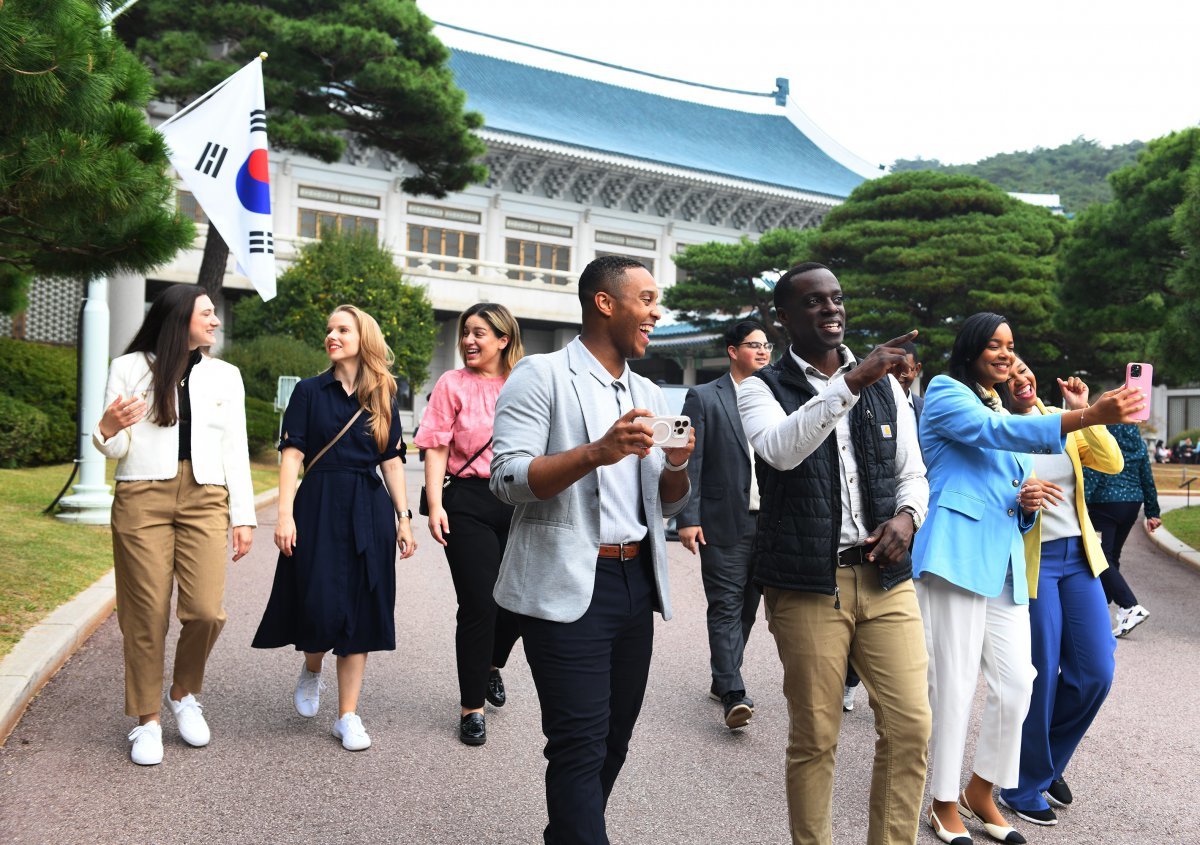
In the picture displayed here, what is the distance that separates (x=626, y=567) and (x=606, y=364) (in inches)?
22.2

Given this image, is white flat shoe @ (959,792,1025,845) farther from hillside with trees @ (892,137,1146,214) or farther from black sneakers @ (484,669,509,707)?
hillside with trees @ (892,137,1146,214)

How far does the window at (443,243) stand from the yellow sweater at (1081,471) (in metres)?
31.0

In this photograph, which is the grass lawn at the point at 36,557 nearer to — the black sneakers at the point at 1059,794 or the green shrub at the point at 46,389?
the green shrub at the point at 46,389

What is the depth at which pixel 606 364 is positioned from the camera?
3.09m

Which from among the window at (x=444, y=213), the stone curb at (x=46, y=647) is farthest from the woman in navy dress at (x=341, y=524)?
the window at (x=444, y=213)

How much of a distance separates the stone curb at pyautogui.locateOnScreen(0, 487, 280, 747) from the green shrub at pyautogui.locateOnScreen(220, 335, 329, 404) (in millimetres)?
14359

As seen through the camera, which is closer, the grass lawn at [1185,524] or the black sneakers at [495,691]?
the black sneakers at [495,691]

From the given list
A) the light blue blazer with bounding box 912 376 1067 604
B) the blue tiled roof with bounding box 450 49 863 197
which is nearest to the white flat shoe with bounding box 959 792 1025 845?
the light blue blazer with bounding box 912 376 1067 604

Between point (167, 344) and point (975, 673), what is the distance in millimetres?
3395

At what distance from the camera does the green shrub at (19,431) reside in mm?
14016

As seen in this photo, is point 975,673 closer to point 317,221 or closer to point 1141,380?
point 1141,380

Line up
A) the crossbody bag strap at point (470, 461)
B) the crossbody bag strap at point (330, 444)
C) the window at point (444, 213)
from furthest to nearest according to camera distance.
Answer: the window at point (444, 213), the crossbody bag strap at point (470, 461), the crossbody bag strap at point (330, 444)

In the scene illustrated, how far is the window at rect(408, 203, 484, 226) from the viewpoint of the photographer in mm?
34250

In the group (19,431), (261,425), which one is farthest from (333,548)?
(261,425)
